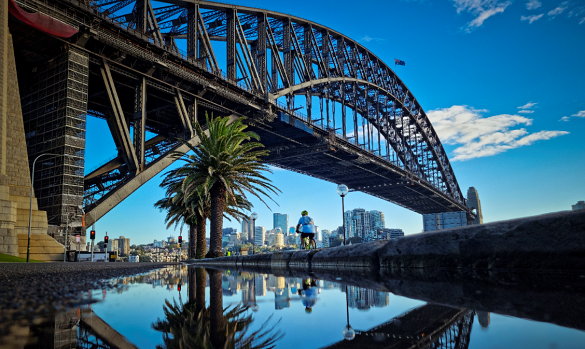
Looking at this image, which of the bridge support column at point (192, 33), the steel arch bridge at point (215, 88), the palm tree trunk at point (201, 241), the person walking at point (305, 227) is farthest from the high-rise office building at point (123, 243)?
the person walking at point (305, 227)

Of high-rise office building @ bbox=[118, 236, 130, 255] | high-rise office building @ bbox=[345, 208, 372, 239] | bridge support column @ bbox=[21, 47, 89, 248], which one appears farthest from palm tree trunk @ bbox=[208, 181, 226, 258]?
high-rise office building @ bbox=[345, 208, 372, 239]

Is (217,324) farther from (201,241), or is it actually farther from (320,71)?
(320,71)

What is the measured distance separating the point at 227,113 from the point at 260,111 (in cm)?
346

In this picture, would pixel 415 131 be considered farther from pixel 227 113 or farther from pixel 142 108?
pixel 142 108

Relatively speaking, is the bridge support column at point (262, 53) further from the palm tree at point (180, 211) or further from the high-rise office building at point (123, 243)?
the high-rise office building at point (123, 243)

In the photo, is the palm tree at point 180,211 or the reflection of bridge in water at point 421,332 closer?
the reflection of bridge in water at point 421,332

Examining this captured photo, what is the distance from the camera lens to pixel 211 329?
1847mm

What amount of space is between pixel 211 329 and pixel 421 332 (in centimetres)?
94

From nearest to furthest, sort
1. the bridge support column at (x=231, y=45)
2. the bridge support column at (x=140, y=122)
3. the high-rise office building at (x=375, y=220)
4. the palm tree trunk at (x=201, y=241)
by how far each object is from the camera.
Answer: the palm tree trunk at (x=201, y=241) → the bridge support column at (x=140, y=122) → the bridge support column at (x=231, y=45) → the high-rise office building at (x=375, y=220)

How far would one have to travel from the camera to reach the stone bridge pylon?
2033cm

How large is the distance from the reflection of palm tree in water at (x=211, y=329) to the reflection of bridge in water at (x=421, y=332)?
1.16 ft

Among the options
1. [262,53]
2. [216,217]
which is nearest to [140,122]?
[216,217]

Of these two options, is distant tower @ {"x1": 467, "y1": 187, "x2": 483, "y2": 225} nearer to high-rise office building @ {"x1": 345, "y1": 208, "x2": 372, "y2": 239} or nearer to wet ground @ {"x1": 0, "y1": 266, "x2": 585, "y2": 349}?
high-rise office building @ {"x1": 345, "y1": 208, "x2": 372, "y2": 239}

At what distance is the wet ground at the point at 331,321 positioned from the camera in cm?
156
